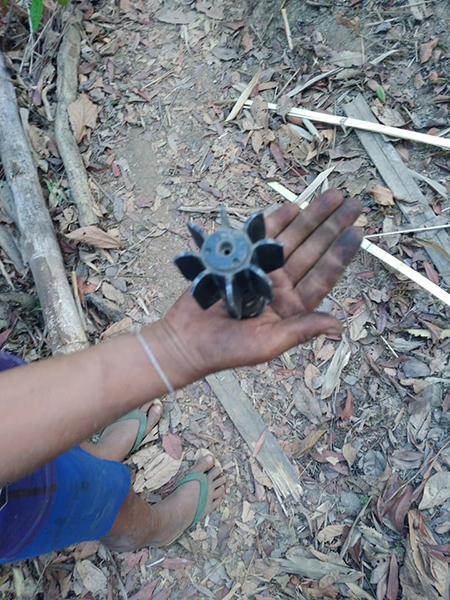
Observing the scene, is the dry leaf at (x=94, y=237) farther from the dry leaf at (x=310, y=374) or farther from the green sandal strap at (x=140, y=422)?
the dry leaf at (x=310, y=374)

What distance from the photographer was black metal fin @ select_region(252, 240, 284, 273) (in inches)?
73.1

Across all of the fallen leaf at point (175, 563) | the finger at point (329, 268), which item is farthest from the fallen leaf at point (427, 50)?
the fallen leaf at point (175, 563)

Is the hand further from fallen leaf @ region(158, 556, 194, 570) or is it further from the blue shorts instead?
fallen leaf @ region(158, 556, 194, 570)

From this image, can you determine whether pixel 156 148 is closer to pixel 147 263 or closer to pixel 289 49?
pixel 147 263

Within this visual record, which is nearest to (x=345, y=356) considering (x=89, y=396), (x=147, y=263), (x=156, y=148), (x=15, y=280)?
(x=147, y=263)

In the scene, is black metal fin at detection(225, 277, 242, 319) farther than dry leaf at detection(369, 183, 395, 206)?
No

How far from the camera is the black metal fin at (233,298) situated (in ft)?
5.83

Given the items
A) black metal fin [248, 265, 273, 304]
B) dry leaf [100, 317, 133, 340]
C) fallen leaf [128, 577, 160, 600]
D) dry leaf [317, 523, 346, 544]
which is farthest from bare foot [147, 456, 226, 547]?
black metal fin [248, 265, 273, 304]

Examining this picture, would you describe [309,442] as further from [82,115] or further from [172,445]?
[82,115]

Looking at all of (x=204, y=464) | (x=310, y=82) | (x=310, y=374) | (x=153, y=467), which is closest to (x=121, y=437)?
(x=153, y=467)

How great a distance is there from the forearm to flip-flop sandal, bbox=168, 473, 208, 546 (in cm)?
150

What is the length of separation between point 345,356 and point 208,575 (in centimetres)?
172

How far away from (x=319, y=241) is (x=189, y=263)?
2.24 ft

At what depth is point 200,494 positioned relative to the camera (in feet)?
10.1
